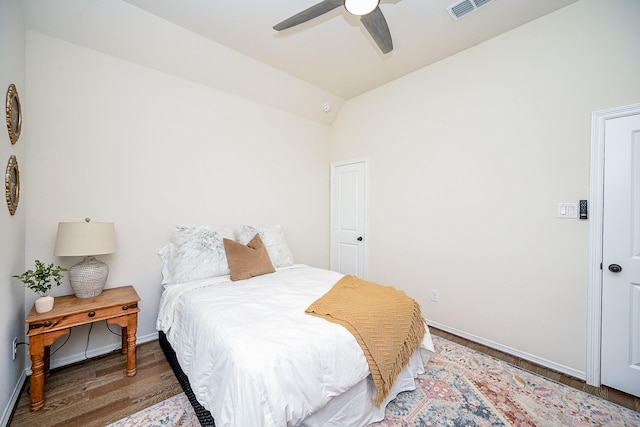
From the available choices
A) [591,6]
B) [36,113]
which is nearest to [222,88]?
[36,113]

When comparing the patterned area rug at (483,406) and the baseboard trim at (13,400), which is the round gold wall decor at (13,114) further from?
the patterned area rug at (483,406)

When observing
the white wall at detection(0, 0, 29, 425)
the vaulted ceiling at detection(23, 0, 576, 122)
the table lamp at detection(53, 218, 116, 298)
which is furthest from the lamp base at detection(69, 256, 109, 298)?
the vaulted ceiling at detection(23, 0, 576, 122)

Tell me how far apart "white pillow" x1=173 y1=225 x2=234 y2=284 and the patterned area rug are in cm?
93

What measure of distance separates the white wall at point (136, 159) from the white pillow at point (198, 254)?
0.28 meters

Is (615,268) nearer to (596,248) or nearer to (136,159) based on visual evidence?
(596,248)

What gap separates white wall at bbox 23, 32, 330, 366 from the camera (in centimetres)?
211

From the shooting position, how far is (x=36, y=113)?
81.3 inches

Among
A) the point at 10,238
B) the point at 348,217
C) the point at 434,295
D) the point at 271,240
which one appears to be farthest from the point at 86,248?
the point at 434,295

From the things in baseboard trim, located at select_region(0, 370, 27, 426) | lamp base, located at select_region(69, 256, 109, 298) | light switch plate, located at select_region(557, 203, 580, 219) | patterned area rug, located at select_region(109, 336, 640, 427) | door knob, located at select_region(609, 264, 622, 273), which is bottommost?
patterned area rug, located at select_region(109, 336, 640, 427)

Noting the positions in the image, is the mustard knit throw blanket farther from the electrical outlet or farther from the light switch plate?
the light switch plate

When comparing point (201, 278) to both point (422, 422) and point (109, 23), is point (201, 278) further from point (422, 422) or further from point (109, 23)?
point (109, 23)

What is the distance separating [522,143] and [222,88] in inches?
120

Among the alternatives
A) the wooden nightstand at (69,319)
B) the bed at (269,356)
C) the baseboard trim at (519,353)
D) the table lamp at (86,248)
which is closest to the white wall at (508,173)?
the baseboard trim at (519,353)

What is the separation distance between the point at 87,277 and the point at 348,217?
289 centimetres
